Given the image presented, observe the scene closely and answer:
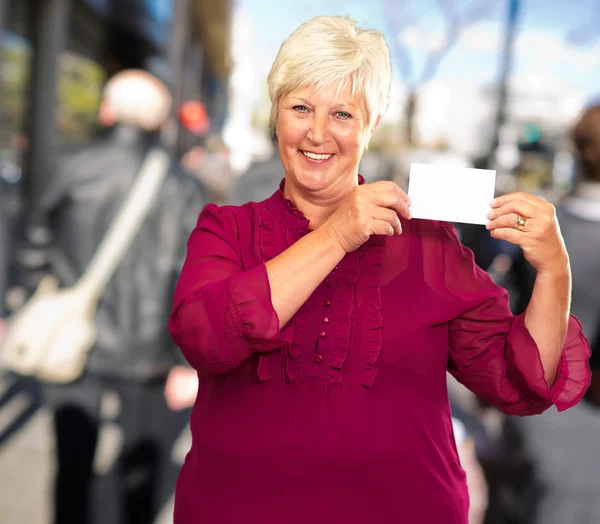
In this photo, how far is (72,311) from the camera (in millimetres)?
3084

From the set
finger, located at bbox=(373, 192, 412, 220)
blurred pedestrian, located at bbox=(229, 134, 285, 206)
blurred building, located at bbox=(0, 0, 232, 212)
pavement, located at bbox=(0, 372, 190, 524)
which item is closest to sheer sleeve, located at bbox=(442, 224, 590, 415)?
finger, located at bbox=(373, 192, 412, 220)

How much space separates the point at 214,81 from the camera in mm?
23266

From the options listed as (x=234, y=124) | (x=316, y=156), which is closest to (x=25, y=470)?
(x=316, y=156)

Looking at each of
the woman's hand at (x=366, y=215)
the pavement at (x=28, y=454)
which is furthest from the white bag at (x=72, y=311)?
the woman's hand at (x=366, y=215)

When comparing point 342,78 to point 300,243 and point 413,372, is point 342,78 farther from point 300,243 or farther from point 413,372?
point 413,372

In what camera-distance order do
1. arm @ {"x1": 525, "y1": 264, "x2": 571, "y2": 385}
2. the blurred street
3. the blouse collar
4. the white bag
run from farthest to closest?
the blurred street < the white bag < the blouse collar < arm @ {"x1": 525, "y1": 264, "x2": 571, "y2": 385}

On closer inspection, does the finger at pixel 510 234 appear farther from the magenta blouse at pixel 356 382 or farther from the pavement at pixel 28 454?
the pavement at pixel 28 454

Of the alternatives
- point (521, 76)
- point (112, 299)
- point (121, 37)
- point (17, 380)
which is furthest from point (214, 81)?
point (112, 299)

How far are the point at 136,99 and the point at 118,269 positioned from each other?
0.72m

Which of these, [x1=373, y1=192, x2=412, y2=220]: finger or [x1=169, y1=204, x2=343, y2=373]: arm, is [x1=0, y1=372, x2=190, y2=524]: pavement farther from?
[x1=373, y1=192, x2=412, y2=220]: finger

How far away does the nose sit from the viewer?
1556mm

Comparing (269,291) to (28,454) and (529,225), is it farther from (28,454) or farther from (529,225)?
(28,454)

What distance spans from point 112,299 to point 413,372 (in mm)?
1915

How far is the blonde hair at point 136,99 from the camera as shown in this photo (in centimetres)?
325
